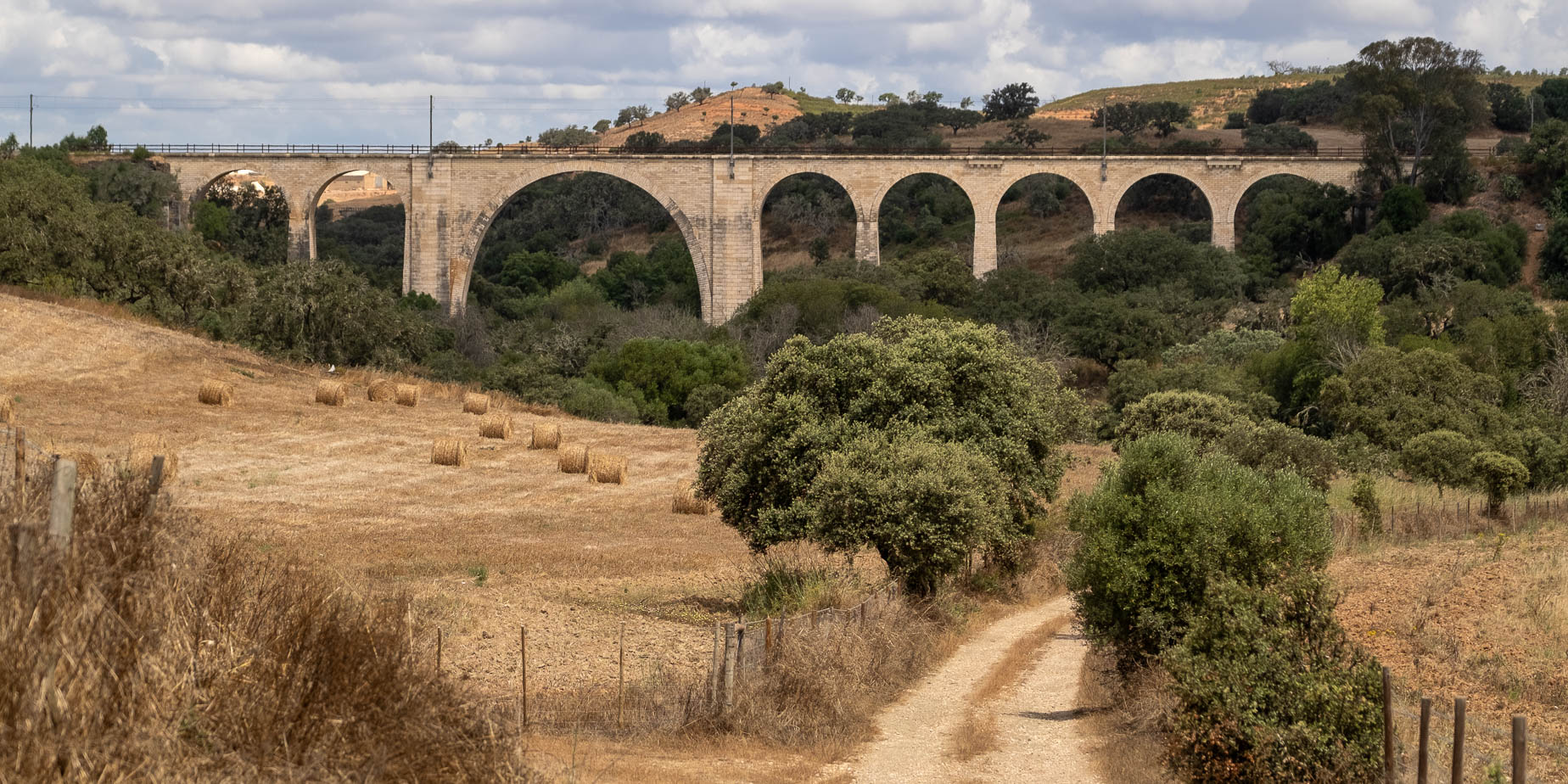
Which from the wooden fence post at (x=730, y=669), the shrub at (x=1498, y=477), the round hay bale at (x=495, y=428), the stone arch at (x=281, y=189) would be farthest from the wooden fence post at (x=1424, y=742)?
the stone arch at (x=281, y=189)

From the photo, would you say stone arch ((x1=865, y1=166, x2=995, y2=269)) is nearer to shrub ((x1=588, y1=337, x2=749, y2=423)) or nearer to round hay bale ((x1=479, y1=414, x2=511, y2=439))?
shrub ((x1=588, y1=337, x2=749, y2=423))

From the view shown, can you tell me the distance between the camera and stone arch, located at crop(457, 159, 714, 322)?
221 ft

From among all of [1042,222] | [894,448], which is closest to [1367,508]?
[894,448]

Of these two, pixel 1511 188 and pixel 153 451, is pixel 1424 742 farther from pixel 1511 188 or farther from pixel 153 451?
pixel 1511 188

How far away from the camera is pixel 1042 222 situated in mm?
87688

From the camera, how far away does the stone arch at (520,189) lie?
6744 centimetres

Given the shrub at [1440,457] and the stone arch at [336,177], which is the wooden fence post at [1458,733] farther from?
the stone arch at [336,177]

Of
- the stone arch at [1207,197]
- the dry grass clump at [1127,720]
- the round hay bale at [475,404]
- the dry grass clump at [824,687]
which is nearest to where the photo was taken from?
the dry grass clump at [1127,720]

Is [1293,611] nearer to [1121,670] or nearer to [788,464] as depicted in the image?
[1121,670]

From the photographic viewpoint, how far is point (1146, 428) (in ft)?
129

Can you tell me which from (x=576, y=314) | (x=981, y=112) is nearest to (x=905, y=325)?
(x=576, y=314)

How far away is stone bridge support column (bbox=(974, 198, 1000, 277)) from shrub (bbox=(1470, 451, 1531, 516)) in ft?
136

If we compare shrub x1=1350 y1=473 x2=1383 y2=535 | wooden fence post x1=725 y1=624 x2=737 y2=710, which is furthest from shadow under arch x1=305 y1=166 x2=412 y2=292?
wooden fence post x1=725 y1=624 x2=737 y2=710

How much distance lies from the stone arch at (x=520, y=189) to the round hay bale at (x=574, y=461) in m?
37.1
